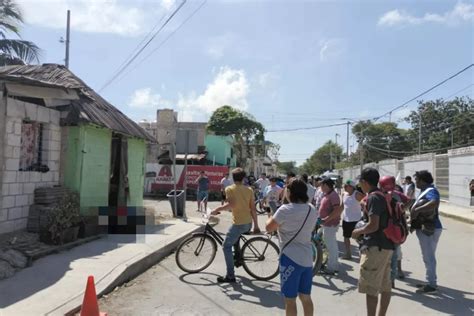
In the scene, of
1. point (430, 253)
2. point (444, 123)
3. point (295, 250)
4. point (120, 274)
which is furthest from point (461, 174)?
point (444, 123)

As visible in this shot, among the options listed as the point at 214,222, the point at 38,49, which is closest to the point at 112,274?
the point at 214,222

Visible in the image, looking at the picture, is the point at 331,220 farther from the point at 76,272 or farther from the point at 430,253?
the point at 76,272

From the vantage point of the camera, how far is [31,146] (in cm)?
947

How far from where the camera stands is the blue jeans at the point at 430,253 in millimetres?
6922

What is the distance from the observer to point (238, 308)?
595 centimetres

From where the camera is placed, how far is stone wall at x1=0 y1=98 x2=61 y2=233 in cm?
830

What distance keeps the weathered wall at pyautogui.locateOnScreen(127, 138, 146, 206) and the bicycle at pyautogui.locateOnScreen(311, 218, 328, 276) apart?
26.0 feet

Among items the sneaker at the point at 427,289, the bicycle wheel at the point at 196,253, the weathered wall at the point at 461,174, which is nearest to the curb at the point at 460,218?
the weathered wall at the point at 461,174

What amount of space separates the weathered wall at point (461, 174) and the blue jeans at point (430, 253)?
18049 mm

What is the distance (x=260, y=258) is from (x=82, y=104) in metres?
5.89

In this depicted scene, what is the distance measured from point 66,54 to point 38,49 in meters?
7.96

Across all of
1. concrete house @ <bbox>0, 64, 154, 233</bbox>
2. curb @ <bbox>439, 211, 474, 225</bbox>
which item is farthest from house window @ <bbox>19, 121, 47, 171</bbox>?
curb @ <bbox>439, 211, 474, 225</bbox>

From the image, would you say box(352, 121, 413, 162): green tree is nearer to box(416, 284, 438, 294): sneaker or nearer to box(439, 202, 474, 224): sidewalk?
box(439, 202, 474, 224): sidewalk

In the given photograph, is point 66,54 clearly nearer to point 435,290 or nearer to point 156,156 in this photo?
point 156,156
